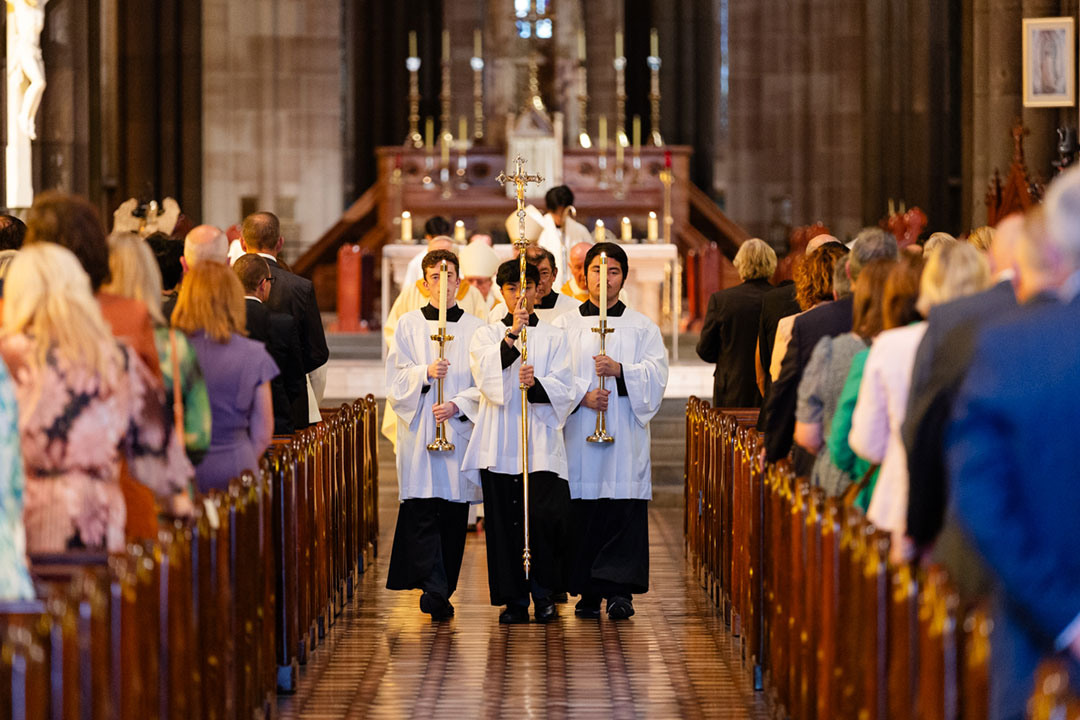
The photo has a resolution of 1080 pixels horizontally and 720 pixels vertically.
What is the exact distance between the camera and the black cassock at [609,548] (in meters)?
8.65

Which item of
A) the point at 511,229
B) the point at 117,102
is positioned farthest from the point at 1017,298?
the point at 117,102

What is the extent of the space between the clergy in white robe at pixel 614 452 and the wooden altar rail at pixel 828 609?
417mm

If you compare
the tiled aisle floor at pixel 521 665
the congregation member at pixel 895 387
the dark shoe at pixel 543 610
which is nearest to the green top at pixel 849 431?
the congregation member at pixel 895 387

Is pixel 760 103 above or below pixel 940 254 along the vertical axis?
above

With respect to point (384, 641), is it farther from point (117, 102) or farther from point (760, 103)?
point (760, 103)

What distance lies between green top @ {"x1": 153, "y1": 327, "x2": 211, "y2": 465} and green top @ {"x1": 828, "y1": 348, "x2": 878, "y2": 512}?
210 centimetres

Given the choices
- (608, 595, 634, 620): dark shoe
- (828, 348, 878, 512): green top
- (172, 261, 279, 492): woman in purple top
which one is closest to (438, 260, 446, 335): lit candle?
(608, 595, 634, 620): dark shoe

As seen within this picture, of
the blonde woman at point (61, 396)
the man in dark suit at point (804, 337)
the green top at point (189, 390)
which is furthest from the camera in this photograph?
the man in dark suit at point (804, 337)

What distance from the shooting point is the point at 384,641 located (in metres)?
8.24

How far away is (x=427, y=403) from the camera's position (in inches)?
345

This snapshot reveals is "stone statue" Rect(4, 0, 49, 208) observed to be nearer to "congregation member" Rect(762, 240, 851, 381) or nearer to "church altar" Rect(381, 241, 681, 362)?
"church altar" Rect(381, 241, 681, 362)

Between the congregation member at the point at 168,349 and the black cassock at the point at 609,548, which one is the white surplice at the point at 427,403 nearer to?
the black cassock at the point at 609,548

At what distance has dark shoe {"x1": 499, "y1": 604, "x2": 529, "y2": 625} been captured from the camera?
8609mm

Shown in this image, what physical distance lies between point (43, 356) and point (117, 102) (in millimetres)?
19993
